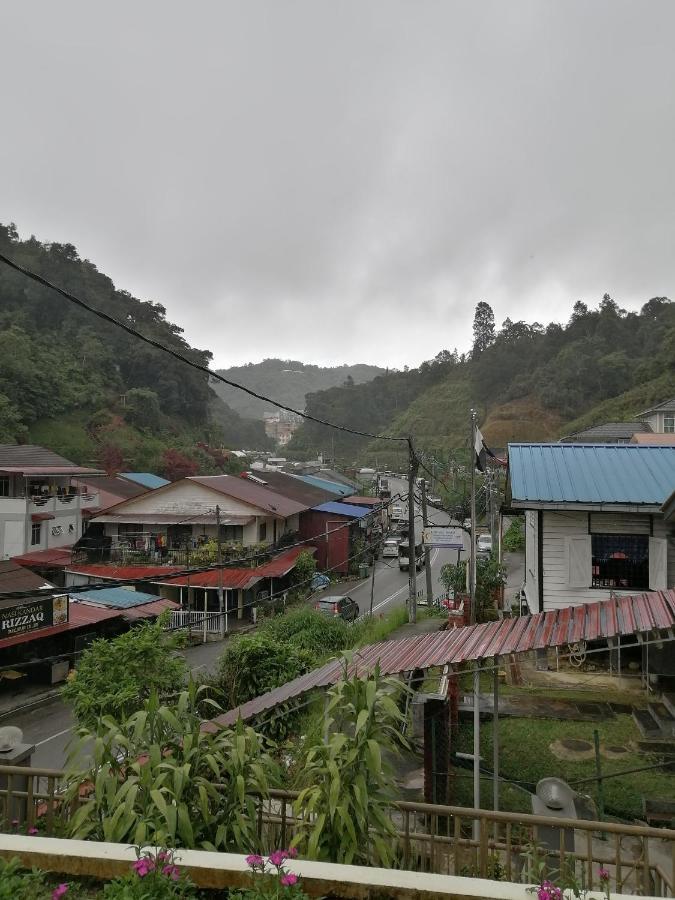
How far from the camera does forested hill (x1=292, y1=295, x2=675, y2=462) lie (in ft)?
216

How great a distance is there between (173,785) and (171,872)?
1.85 ft

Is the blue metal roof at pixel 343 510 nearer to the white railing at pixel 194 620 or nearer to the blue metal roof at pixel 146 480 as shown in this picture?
the white railing at pixel 194 620

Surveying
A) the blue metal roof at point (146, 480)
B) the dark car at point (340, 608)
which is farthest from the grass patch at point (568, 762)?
the blue metal roof at point (146, 480)

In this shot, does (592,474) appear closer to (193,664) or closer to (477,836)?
(477,836)

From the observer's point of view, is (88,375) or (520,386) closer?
(88,375)

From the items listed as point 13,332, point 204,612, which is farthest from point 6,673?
point 13,332

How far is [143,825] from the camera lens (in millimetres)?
3344

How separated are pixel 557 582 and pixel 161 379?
5941cm

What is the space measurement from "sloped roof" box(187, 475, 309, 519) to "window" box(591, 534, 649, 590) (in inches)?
736

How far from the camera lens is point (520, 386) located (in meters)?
77.8

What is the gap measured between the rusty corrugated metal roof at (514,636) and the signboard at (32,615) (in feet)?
40.4

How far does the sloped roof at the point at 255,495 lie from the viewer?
29433 millimetres

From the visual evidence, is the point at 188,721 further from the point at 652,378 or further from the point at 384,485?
the point at 652,378

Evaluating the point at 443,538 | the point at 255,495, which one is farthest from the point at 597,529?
the point at 255,495
